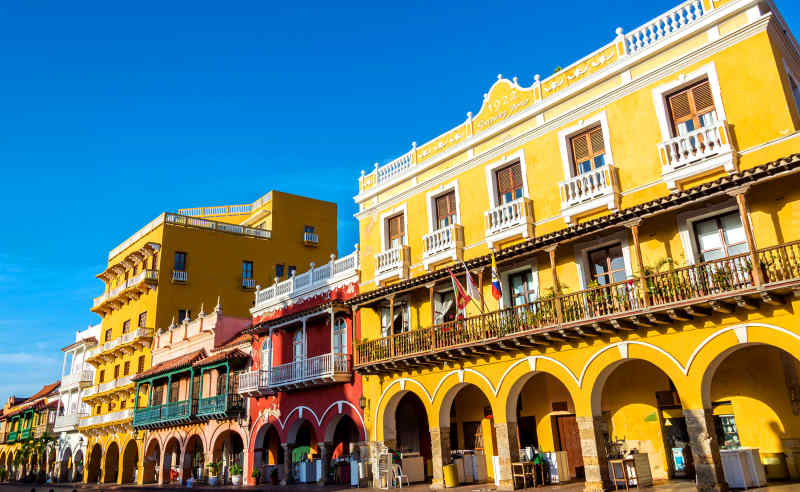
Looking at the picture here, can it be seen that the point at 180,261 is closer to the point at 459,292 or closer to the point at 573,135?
the point at 459,292

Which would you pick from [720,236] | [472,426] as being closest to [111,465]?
[472,426]

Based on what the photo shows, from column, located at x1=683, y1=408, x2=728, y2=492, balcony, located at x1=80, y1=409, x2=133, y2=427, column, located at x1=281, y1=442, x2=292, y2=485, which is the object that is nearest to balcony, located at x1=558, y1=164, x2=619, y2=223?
column, located at x1=683, y1=408, x2=728, y2=492

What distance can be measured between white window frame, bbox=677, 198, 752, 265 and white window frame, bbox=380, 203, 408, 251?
35.0ft

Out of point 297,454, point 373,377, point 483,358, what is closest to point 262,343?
point 297,454

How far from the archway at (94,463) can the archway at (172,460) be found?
40.0ft

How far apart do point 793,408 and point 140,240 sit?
42.0 m

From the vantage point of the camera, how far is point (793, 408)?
1455 cm

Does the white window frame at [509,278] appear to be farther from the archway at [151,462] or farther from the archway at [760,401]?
the archway at [151,462]

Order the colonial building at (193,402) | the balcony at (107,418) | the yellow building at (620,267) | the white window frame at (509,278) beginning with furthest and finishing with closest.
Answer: the balcony at (107,418) < the colonial building at (193,402) < the white window frame at (509,278) < the yellow building at (620,267)

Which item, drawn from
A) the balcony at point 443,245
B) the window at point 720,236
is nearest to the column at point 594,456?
the window at point 720,236

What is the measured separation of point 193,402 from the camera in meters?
32.1

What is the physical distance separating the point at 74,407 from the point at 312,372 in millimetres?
34705

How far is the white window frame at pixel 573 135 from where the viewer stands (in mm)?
17656

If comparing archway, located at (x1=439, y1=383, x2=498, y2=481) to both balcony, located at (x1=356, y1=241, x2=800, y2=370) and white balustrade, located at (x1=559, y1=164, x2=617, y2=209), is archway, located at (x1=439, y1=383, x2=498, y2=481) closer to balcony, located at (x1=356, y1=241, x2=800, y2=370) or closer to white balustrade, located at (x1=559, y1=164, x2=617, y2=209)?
balcony, located at (x1=356, y1=241, x2=800, y2=370)
